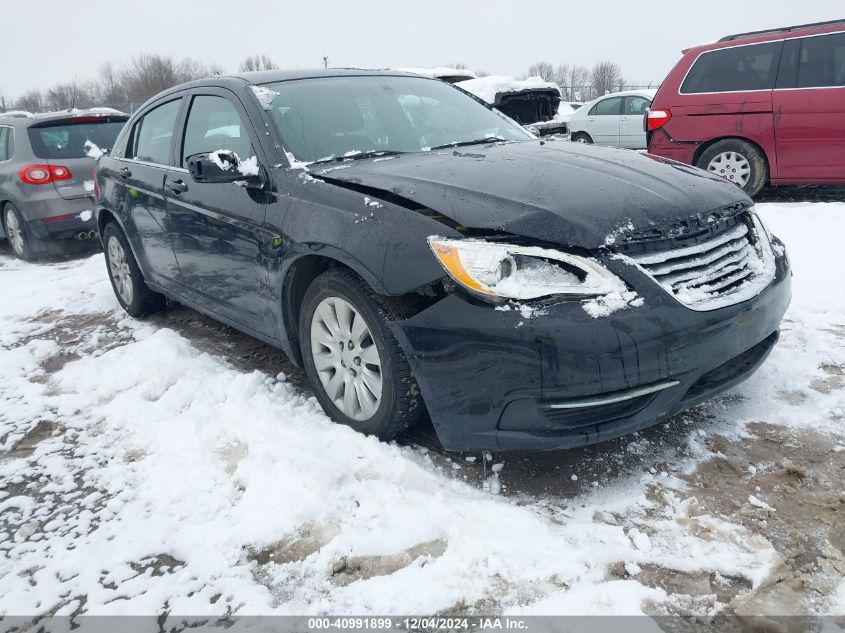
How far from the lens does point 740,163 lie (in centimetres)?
672

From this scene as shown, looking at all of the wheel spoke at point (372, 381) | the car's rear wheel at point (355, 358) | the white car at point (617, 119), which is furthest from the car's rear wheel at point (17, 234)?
the white car at point (617, 119)

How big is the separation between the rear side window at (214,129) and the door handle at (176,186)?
117 mm

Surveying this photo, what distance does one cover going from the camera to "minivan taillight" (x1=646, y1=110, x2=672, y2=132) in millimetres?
7059

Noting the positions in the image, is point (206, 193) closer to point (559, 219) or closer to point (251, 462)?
point (251, 462)

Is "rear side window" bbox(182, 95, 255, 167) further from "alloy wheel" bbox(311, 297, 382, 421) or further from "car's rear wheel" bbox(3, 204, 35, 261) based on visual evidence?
"car's rear wheel" bbox(3, 204, 35, 261)

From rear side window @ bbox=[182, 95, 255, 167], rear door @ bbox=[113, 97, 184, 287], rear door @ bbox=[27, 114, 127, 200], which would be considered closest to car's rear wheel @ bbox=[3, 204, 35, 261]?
rear door @ bbox=[27, 114, 127, 200]

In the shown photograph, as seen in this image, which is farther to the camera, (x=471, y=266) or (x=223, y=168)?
(x=223, y=168)

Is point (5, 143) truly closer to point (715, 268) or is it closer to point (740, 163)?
point (715, 268)

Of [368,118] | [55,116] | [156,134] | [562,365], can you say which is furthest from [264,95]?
[55,116]

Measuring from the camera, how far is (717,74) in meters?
6.91

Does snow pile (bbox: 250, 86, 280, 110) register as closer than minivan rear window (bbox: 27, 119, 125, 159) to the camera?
Yes

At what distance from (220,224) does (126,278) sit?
1851 mm

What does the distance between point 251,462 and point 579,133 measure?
41.0ft

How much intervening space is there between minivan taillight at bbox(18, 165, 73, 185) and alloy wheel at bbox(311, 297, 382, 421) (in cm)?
535
